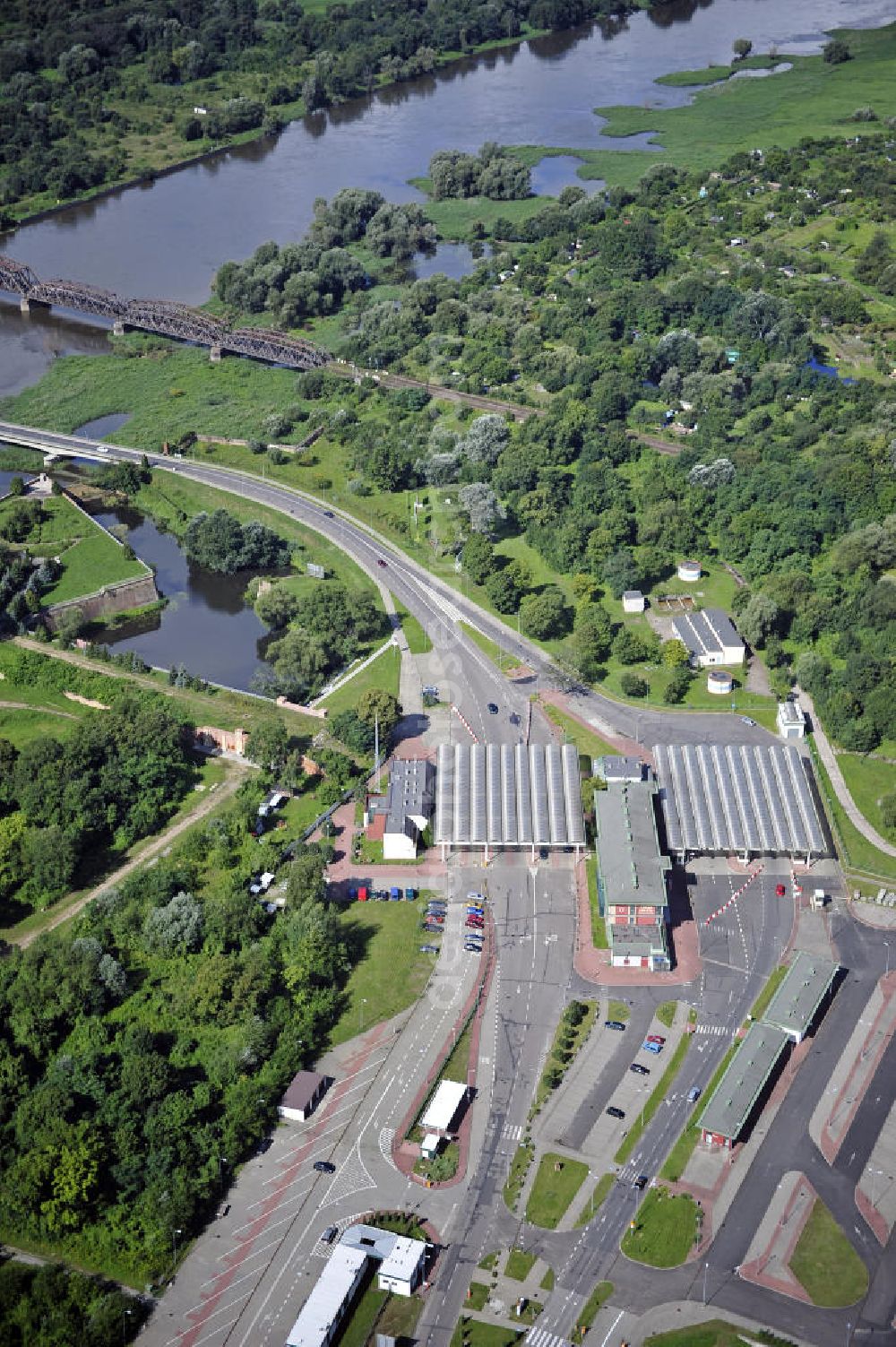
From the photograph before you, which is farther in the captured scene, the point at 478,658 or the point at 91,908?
the point at 478,658

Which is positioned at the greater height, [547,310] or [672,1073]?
[547,310]

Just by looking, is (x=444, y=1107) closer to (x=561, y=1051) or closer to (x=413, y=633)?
(x=561, y=1051)

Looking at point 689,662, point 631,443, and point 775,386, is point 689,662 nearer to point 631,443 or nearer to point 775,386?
point 631,443

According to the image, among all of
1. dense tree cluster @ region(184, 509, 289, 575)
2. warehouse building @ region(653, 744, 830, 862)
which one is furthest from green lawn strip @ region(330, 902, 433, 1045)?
dense tree cluster @ region(184, 509, 289, 575)

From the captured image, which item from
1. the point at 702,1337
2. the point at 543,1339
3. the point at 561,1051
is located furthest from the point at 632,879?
the point at 543,1339

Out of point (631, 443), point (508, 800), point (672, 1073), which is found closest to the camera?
point (672, 1073)

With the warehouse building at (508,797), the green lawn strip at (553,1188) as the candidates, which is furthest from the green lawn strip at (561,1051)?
the warehouse building at (508,797)

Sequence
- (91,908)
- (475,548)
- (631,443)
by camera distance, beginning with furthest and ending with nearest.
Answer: (631,443) < (475,548) < (91,908)

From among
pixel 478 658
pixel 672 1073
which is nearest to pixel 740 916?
pixel 672 1073
